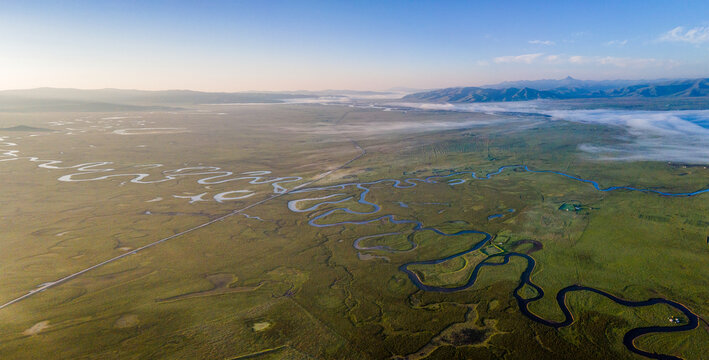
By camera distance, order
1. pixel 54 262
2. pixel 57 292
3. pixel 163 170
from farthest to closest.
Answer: pixel 163 170 → pixel 54 262 → pixel 57 292

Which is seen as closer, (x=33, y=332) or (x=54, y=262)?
(x=33, y=332)

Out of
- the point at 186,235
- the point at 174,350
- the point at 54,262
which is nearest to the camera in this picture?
the point at 174,350

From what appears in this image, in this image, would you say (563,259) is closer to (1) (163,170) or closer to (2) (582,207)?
(2) (582,207)

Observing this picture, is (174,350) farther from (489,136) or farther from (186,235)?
(489,136)

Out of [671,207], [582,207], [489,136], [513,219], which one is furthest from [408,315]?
[489,136]

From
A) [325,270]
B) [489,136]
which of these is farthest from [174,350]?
[489,136]

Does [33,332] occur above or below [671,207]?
below

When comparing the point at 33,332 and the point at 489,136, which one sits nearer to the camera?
the point at 33,332
